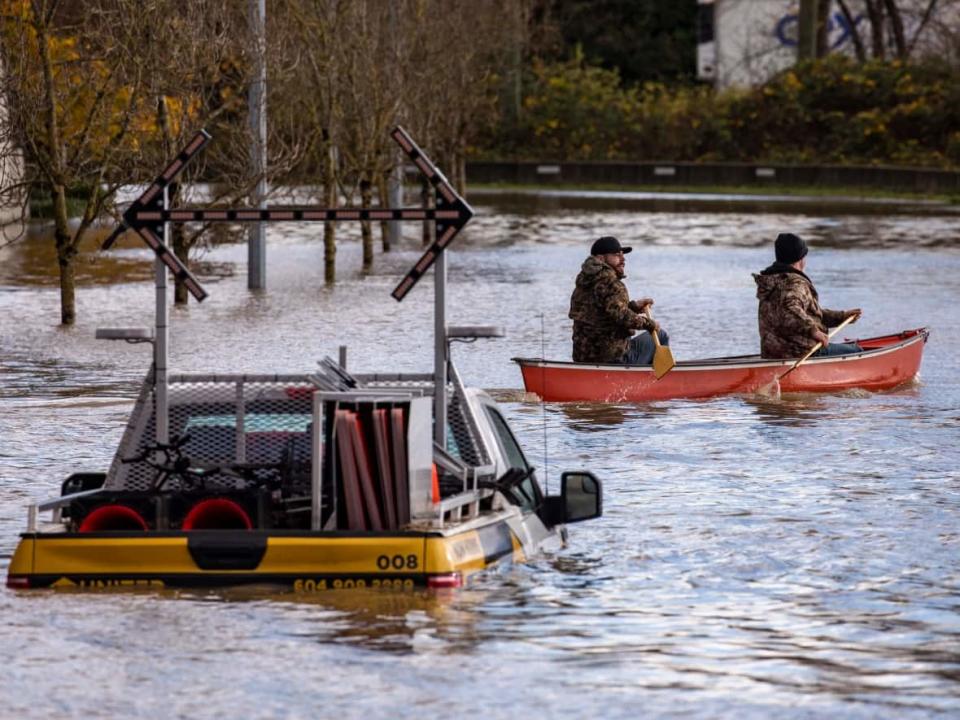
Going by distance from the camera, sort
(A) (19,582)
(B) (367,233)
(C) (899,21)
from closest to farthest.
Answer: (A) (19,582), (B) (367,233), (C) (899,21)

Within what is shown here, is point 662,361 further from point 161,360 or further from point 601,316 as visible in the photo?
point 161,360

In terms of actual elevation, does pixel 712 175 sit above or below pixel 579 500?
above

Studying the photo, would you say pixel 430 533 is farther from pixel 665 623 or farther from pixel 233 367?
pixel 233 367

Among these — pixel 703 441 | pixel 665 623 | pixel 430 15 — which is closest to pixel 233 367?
pixel 703 441

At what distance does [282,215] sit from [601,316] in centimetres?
967

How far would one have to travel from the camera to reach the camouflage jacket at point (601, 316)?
741 inches

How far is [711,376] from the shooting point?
19125mm

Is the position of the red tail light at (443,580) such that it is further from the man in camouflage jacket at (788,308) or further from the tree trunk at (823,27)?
the tree trunk at (823,27)

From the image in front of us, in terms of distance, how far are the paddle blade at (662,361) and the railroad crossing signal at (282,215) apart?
29.0 feet

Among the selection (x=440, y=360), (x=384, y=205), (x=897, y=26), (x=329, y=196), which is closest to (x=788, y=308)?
(x=440, y=360)

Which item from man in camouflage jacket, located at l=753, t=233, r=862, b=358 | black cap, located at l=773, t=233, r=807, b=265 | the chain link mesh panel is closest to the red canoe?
man in camouflage jacket, located at l=753, t=233, r=862, b=358

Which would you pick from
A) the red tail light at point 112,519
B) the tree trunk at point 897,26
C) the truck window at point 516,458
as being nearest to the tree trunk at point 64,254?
the truck window at point 516,458

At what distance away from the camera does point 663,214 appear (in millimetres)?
53375

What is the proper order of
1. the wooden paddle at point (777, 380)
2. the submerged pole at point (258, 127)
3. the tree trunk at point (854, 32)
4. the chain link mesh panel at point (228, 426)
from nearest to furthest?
the chain link mesh panel at point (228, 426) → the wooden paddle at point (777, 380) → the submerged pole at point (258, 127) → the tree trunk at point (854, 32)
